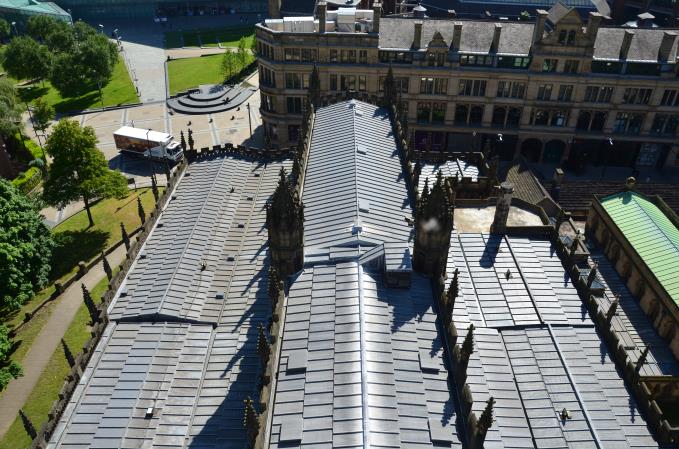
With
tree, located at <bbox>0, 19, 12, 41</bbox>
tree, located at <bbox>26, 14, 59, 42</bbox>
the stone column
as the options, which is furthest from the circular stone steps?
the stone column

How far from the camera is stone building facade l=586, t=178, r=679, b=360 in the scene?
62.2m

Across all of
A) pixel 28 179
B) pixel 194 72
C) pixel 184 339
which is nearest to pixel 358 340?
pixel 184 339

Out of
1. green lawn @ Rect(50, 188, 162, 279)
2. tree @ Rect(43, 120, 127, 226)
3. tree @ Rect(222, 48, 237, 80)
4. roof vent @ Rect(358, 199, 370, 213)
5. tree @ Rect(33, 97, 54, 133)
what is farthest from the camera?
tree @ Rect(222, 48, 237, 80)

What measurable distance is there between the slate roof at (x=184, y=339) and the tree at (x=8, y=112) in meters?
51.6

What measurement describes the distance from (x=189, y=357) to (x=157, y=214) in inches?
1019

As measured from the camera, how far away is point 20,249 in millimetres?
66250

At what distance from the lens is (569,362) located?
50.1 metres

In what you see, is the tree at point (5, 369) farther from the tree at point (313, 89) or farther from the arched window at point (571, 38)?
the arched window at point (571, 38)

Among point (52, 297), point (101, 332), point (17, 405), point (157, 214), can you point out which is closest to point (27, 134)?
point (52, 297)

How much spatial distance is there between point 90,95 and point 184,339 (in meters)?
119

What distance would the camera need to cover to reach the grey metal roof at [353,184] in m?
53.0

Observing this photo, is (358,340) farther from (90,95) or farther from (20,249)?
(90,95)

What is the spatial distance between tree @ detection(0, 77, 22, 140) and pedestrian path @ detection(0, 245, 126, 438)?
4158cm

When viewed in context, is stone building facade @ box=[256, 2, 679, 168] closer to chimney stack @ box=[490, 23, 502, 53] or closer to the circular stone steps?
chimney stack @ box=[490, 23, 502, 53]
